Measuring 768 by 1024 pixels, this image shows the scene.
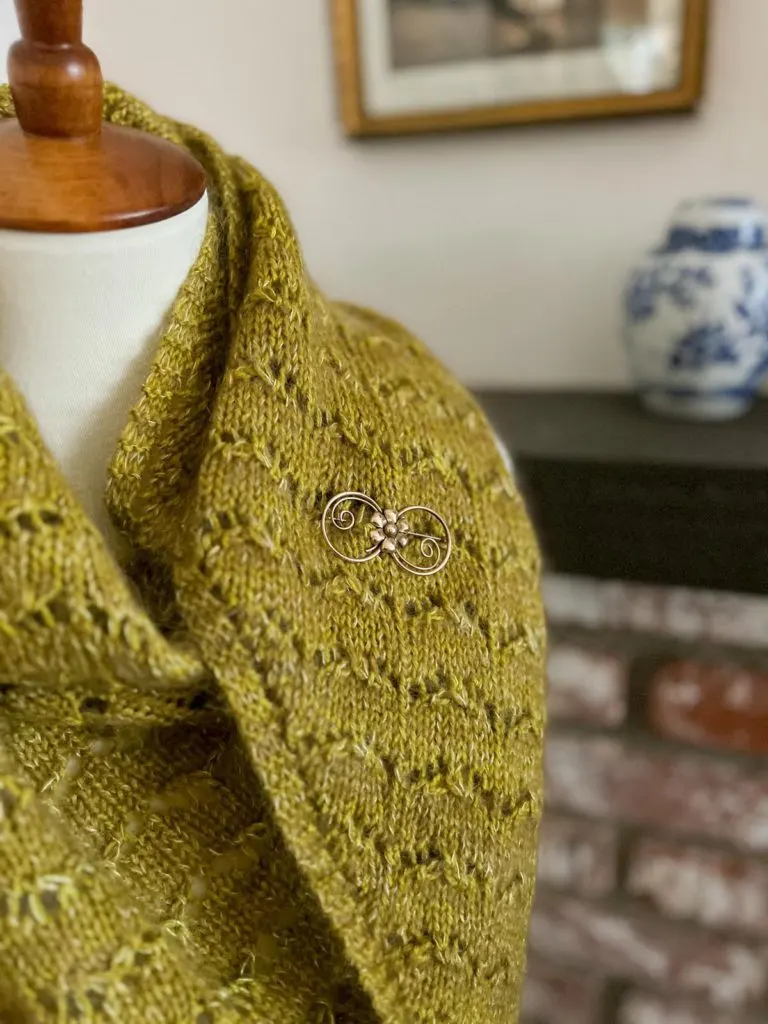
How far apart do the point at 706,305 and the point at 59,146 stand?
577 millimetres

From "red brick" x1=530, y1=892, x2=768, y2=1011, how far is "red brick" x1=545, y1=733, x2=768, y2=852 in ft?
0.43

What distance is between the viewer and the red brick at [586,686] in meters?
0.92

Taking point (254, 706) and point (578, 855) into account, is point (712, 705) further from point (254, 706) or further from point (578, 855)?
point (254, 706)

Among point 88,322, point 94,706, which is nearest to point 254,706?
point 94,706

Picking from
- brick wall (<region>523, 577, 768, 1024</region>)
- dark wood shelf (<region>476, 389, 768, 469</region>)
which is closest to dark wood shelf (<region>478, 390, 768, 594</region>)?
dark wood shelf (<region>476, 389, 768, 469</region>)

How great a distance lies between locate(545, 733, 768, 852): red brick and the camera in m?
0.89

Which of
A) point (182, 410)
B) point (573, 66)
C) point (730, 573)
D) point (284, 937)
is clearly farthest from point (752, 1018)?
point (573, 66)

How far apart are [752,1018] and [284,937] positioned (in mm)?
748

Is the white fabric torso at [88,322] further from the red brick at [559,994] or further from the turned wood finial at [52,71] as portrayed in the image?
the red brick at [559,994]

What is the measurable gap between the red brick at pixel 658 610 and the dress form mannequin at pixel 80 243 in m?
0.50

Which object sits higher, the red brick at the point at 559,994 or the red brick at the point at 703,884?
the red brick at the point at 703,884

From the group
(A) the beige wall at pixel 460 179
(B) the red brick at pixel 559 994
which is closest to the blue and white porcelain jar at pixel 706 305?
(A) the beige wall at pixel 460 179

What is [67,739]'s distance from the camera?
48 centimetres

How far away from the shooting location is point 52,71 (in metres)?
0.41
